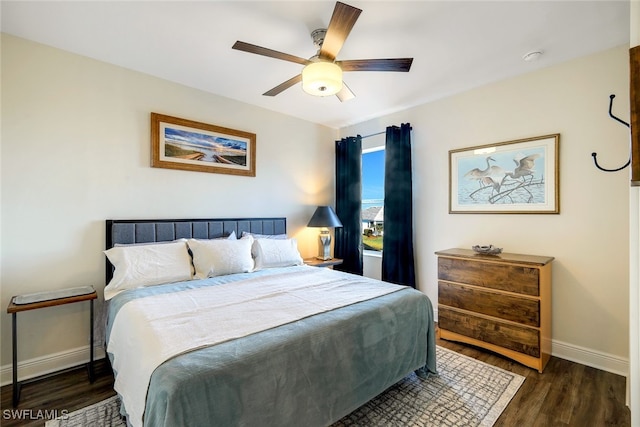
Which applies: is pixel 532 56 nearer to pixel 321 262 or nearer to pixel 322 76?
pixel 322 76

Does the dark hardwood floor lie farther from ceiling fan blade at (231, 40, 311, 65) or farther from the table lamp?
ceiling fan blade at (231, 40, 311, 65)

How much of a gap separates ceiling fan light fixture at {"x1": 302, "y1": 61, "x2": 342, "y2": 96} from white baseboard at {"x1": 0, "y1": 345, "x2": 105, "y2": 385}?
2884 mm

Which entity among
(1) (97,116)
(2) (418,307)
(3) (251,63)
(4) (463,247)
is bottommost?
(2) (418,307)

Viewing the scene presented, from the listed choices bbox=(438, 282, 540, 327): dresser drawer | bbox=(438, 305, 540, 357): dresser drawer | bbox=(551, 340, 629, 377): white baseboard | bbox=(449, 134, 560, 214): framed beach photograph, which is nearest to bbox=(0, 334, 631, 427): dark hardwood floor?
bbox=(551, 340, 629, 377): white baseboard

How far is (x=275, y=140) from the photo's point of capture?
391cm

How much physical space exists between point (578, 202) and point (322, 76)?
246 centimetres

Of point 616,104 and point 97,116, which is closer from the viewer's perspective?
point 616,104

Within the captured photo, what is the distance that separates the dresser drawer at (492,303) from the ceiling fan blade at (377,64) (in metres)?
2.04

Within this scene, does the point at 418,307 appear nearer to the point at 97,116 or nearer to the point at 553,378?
the point at 553,378

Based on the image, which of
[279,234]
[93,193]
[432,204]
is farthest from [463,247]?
[93,193]

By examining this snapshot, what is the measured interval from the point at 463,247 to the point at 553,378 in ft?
4.45

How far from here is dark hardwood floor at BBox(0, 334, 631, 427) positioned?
72.5 inches

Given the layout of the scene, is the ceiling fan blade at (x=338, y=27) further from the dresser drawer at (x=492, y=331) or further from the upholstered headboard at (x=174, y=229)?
the dresser drawer at (x=492, y=331)

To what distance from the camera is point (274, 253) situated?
3119 millimetres
